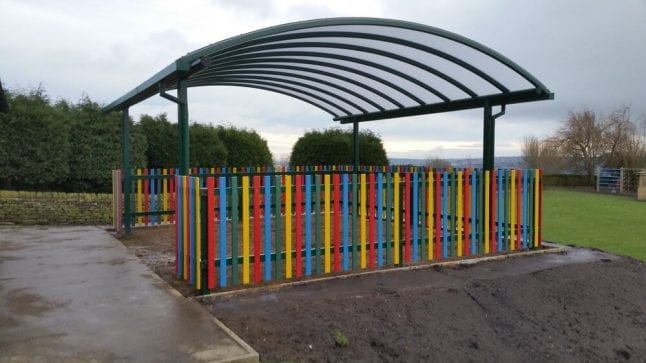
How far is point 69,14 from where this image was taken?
29.6 ft

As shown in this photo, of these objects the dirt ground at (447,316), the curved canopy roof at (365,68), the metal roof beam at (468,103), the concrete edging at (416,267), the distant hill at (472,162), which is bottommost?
the dirt ground at (447,316)

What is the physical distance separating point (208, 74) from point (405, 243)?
4128 millimetres

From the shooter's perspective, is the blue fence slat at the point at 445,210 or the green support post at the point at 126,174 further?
the green support post at the point at 126,174

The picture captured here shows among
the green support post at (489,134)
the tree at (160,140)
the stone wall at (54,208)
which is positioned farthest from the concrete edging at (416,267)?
the tree at (160,140)

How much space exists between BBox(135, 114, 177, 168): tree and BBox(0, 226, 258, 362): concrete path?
23.3 feet

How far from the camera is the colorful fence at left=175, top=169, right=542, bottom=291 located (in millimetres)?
5523

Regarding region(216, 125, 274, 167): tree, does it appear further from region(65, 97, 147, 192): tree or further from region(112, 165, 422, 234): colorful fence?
region(112, 165, 422, 234): colorful fence

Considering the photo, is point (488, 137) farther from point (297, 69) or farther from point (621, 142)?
point (621, 142)

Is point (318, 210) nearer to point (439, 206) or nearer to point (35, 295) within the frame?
point (439, 206)

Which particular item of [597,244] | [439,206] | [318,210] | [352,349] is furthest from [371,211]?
[597,244]

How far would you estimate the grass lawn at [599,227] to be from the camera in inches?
360

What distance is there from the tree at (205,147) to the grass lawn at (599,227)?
8.88 metres

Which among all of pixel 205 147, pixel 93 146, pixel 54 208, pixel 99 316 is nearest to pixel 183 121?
pixel 99 316

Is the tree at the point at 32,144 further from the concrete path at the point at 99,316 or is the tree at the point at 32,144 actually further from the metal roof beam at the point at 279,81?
the concrete path at the point at 99,316
